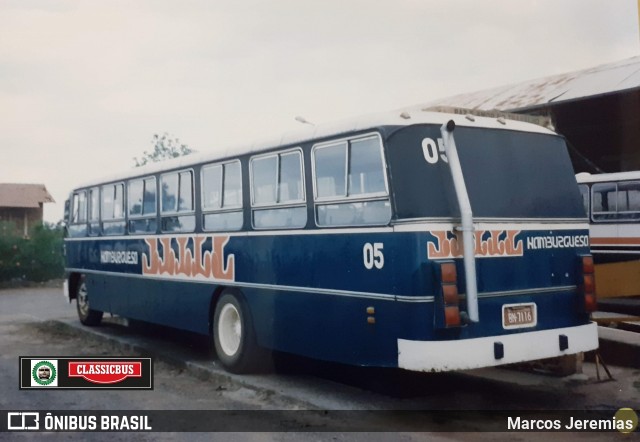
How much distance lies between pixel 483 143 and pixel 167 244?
486 cm

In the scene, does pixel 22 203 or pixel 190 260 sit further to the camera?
pixel 22 203

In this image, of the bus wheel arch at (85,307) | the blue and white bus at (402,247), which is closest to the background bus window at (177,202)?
the blue and white bus at (402,247)

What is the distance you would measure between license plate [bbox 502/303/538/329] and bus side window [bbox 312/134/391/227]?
52.8 inches

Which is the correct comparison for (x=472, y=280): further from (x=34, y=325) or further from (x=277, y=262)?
(x=34, y=325)

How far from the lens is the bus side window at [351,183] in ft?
20.8

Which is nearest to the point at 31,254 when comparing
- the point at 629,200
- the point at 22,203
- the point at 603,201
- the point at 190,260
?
the point at 22,203

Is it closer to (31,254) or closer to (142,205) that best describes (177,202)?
(142,205)

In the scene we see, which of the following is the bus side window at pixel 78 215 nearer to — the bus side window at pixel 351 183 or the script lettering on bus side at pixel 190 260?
the script lettering on bus side at pixel 190 260

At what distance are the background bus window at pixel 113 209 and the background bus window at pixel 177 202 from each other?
162 centimetres

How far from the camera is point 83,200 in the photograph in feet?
43.0

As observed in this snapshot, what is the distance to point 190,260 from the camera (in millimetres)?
9359

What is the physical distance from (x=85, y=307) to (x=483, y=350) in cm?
877

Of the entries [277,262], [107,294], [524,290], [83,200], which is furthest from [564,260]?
[83,200]

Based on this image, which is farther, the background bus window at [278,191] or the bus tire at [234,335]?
the bus tire at [234,335]
